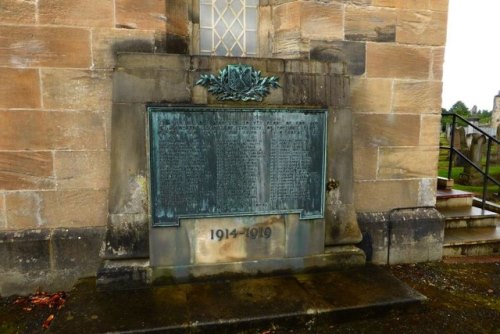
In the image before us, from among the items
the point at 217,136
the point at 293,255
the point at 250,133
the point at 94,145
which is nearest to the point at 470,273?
the point at 293,255

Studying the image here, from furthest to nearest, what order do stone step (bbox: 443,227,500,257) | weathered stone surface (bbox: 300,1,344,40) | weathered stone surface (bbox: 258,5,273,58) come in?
stone step (bbox: 443,227,500,257)
weathered stone surface (bbox: 258,5,273,58)
weathered stone surface (bbox: 300,1,344,40)

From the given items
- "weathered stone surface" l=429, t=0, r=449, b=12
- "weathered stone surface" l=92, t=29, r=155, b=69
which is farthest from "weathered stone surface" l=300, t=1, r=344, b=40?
"weathered stone surface" l=92, t=29, r=155, b=69

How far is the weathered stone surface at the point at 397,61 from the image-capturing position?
13.6 ft

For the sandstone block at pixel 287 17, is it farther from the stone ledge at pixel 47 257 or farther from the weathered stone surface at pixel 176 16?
the stone ledge at pixel 47 257

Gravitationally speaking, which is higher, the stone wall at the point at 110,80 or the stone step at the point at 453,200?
the stone wall at the point at 110,80

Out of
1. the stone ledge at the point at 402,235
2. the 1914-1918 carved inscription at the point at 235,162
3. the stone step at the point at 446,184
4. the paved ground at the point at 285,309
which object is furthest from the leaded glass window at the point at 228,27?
the stone step at the point at 446,184

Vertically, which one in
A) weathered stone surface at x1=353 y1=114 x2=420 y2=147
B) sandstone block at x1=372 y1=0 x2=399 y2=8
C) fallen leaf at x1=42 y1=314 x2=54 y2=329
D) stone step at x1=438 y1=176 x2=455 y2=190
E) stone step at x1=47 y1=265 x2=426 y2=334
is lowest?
fallen leaf at x1=42 y1=314 x2=54 y2=329

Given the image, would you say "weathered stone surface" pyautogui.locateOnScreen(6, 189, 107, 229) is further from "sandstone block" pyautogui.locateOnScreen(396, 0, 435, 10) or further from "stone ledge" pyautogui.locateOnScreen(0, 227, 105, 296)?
"sandstone block" pyautogui.locateOnScreen(396, 0, 435, 10)

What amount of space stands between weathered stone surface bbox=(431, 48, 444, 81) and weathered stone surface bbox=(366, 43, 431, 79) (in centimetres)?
7

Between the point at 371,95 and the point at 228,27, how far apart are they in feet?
6.22

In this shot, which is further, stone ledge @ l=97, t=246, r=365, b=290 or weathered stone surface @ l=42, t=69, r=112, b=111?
weathered stone surface @ l=42, t=69, r=112, b=111

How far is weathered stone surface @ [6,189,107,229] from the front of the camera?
3607mm

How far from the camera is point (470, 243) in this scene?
15.7 ft

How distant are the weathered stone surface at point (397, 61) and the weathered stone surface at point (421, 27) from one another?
0.11m
